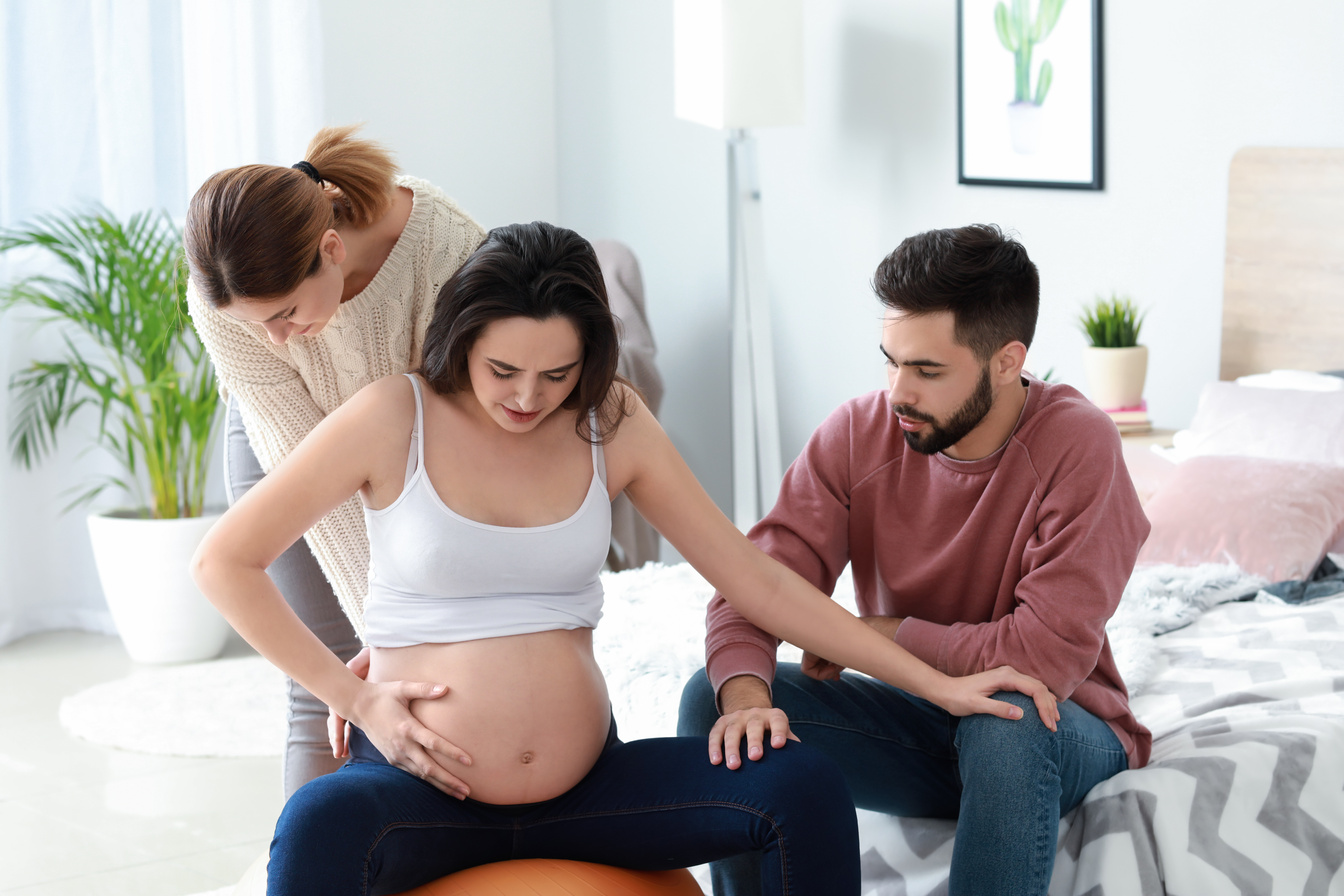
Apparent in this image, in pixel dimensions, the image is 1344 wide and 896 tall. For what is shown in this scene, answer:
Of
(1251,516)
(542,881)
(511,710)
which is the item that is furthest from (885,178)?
(542,881)

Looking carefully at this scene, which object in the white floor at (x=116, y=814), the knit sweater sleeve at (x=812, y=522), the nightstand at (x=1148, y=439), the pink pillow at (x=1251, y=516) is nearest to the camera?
the knit sweater sleeve at (x=812, y=522)

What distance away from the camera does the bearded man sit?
1446 mm

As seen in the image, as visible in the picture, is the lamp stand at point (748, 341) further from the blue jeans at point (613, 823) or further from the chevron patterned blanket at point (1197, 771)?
the blue jeans at point (613, 823)

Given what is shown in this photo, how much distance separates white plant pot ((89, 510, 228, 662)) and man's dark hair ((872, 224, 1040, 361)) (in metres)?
2.51

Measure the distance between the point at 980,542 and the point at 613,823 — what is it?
541mm

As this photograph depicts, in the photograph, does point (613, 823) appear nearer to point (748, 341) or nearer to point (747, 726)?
point (747, 726)

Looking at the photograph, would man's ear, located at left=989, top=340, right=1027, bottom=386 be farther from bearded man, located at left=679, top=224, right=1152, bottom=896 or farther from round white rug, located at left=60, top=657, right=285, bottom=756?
round white rug, located at left=60, top=657, right=285, bottom=756

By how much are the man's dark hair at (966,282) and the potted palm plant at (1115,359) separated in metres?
1.35

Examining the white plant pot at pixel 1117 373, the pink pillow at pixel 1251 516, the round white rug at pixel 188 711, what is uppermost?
the white plant pot at pixel 1117 373

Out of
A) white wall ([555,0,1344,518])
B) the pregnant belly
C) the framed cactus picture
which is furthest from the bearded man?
the framed cactus picture

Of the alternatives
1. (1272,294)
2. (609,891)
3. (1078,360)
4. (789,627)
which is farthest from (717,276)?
(609,891)

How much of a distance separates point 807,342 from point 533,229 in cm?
251

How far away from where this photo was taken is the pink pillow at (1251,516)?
7.21 ft

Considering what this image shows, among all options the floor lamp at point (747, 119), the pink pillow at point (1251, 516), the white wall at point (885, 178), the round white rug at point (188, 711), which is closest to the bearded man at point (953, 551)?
the pink pillow at point (1251, 516)
